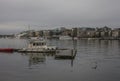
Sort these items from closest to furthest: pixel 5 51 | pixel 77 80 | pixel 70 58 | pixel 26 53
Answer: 1. pixel 77 80
2. pixel 70 58
3. pixel 26 53
4. pixel 5 51

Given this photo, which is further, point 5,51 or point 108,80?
point 5,51

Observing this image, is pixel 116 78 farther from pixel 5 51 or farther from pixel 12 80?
pixel 5 51

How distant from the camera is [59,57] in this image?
4788 centimetres

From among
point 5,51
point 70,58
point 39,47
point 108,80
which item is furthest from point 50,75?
point 5,51

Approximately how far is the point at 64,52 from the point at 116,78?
71.8 ft

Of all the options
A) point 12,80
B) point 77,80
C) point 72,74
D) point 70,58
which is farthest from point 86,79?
point 70,58

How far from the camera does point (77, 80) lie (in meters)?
27.1

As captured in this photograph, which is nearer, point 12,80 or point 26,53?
point 12,80

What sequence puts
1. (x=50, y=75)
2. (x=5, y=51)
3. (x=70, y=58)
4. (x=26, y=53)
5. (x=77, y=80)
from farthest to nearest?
(x=5, y=51)
(x=26, y=53)
(x=70, y=58)
(x=50, y=75)
(x=77, y=80)

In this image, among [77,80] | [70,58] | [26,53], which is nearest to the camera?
[77,80]

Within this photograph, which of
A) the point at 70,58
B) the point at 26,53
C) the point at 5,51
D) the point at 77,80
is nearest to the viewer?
the point at 77,80

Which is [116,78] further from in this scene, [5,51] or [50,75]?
[5,51]

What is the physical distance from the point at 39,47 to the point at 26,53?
3198mm

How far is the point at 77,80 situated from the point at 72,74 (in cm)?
368
